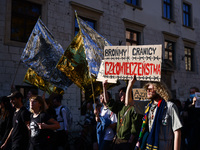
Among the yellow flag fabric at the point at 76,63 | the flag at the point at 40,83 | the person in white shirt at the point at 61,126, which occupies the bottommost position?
the person in white shirt at the point at 61,126

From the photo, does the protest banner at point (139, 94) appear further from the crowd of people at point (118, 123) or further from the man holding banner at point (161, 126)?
the man holding banner at point (161, 126)

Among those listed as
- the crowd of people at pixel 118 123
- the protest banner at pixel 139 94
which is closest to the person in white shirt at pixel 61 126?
the crowd of people at pixel 118 123

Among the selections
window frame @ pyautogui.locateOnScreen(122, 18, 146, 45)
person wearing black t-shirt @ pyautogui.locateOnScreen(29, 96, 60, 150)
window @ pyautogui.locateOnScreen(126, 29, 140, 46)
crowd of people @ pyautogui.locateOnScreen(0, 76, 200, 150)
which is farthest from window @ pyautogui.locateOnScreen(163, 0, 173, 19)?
person wearing black t-shirt @ pyautogui.locateOnScreen(29, 96, 60, 150)

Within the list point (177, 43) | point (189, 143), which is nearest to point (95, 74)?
point (189, 143)

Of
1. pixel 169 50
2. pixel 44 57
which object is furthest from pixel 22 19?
pixel 169 50

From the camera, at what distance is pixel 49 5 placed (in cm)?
1093

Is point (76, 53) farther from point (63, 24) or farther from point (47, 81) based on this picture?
point (63, 24)

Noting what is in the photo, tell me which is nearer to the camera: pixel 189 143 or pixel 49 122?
pixel 49 122

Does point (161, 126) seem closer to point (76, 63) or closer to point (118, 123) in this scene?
point (118, 123)

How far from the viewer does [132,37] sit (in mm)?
14844

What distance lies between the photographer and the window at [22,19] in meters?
9.95

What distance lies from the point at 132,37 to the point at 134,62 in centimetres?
1132

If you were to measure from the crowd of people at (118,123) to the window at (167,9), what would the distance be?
11877 millimetres

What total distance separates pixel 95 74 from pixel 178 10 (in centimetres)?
1502
